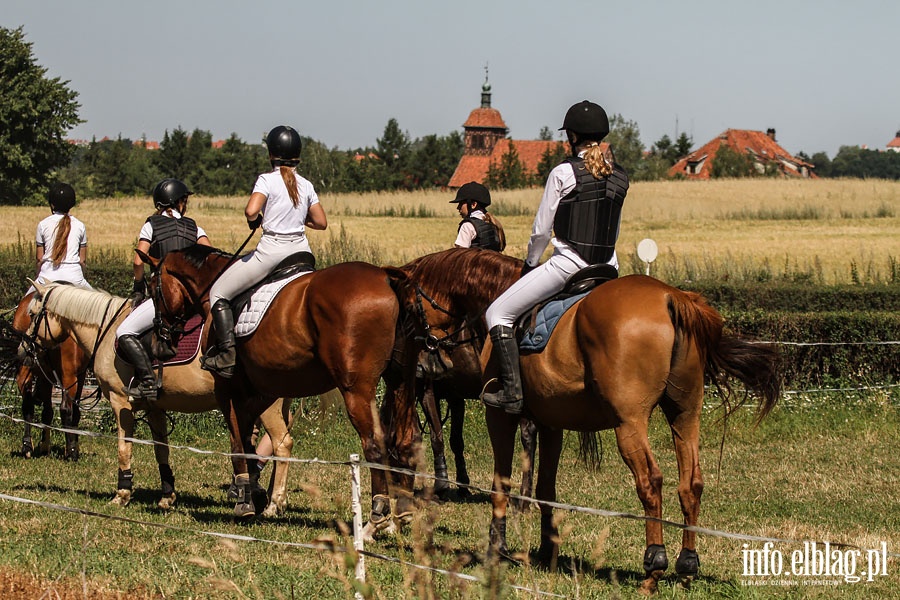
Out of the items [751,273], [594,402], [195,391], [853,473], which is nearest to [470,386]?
[195,391]

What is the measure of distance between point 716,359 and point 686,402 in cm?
34

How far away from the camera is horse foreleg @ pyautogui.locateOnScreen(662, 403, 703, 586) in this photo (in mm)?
6508

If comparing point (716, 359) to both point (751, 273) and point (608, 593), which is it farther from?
point (751, 273)

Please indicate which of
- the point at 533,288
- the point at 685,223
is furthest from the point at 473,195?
the point at 685,223

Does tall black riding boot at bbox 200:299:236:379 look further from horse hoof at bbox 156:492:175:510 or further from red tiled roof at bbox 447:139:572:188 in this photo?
red tiled roof at bbox 447:139:572:188

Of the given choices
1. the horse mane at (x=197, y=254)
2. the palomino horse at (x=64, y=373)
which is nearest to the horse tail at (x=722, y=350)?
A: the horse mane at (x=197, y=254)

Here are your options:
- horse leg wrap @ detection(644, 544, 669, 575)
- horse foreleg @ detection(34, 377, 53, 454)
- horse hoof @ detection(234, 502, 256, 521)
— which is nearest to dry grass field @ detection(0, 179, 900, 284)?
horse foreleg @ detection(34, 377, 53, 454)

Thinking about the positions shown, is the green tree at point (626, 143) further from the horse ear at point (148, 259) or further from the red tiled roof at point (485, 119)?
the horse ear at point (148, 259)

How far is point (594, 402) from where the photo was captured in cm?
672

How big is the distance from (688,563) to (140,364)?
194 inches

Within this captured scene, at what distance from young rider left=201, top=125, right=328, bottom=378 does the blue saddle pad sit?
220cm

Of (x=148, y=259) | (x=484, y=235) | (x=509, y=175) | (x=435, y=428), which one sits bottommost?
(x=435, y=428)

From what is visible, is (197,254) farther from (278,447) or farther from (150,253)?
(278,447)

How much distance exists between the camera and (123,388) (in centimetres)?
979
